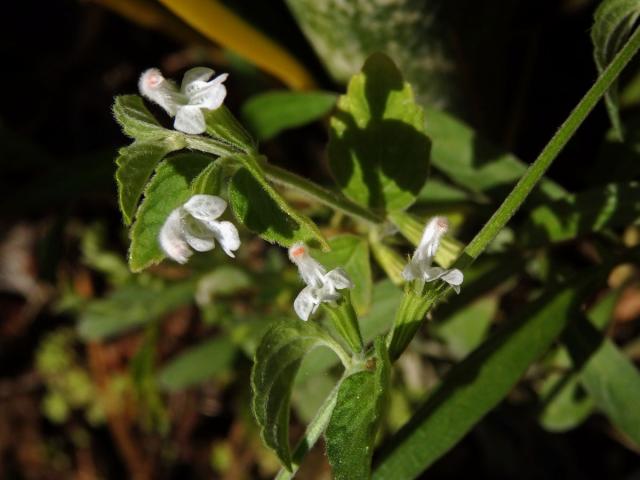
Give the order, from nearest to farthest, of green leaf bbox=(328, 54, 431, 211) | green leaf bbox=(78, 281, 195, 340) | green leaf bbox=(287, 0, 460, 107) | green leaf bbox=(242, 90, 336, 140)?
green leaf bbox=(328, 54, 431, 211) → green leaf bbox=(287, 0, 460, 107) → green leaf bbox=(242, 90, 336, 140) → green leaf bbox=(78, 281, 195, 340)

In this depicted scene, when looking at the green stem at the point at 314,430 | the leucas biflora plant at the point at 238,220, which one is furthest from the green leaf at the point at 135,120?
the green stem at the point at 314,430

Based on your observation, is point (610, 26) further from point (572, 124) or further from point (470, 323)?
point (470, 323)

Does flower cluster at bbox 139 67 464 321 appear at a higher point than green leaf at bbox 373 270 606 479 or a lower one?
higher

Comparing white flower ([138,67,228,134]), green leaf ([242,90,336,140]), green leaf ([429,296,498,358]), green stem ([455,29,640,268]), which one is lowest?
green leaf ([429,296,498,358])

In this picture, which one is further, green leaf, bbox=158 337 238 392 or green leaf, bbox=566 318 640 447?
green leaf, bbox=158 337 238 392

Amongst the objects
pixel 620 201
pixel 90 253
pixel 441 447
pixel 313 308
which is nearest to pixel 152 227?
pixel 313 308

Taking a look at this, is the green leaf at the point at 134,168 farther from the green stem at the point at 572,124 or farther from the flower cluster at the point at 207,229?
the green stem at the point at 572,124

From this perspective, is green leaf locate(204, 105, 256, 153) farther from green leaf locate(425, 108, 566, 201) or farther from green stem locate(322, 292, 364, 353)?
green leaf locate(425, 108, 566, 201)

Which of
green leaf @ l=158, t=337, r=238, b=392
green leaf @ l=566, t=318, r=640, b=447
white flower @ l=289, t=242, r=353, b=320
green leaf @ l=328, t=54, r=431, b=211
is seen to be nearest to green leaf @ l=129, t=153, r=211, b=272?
white flower @ l=289, t=242, r=353, b=320
